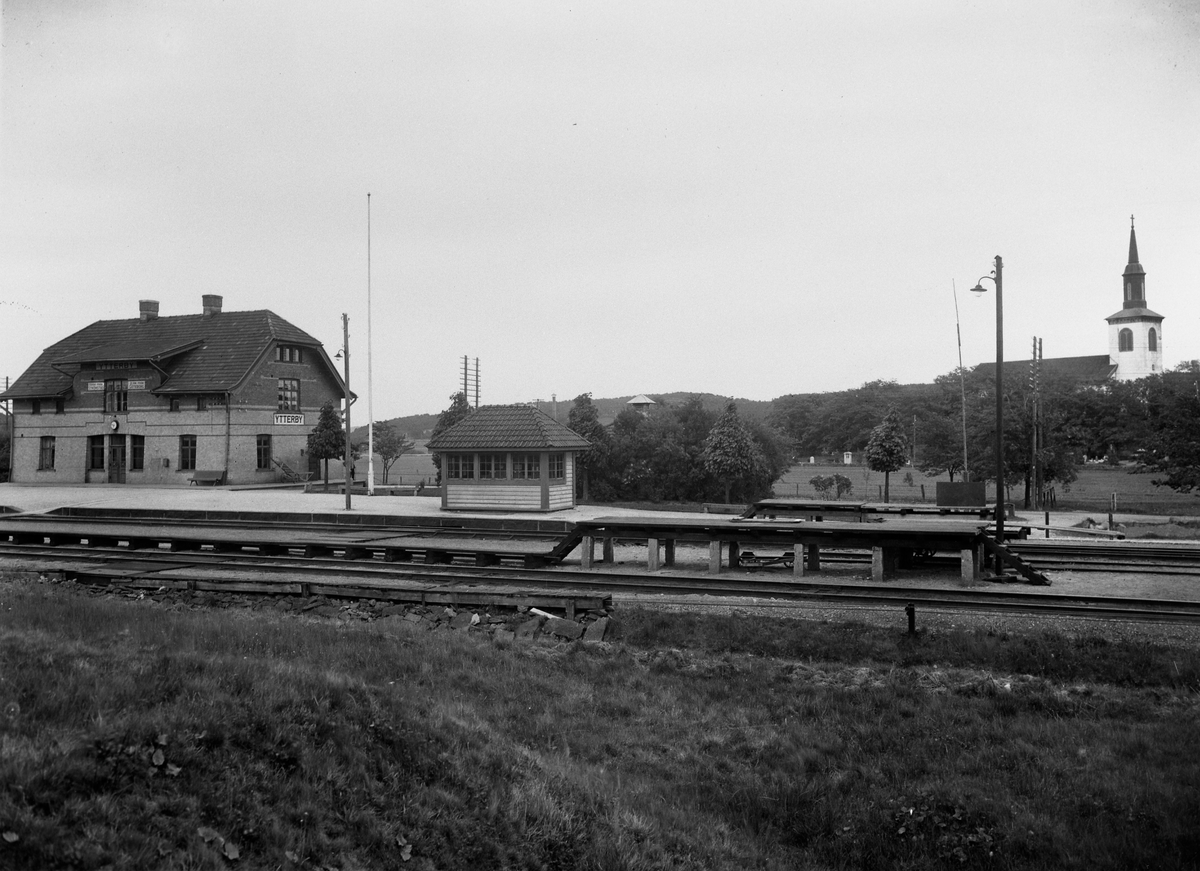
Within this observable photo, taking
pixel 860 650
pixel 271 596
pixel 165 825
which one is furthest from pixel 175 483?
pixel 165 825

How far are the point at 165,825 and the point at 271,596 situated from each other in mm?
10706

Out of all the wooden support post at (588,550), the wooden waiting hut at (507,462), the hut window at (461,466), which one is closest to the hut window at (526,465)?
the wooden waiting hut at (507,462)

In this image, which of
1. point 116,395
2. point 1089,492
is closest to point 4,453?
point 116,395

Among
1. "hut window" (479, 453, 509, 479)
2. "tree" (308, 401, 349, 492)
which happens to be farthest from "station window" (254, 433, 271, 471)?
"hut window" (479, 453, 509, 479)

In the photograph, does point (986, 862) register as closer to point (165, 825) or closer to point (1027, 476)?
point (165, 825)

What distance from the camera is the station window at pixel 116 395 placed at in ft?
165

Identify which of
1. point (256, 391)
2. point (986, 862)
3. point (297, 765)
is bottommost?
point (986, 862)

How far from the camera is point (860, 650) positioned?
11797 millimetres

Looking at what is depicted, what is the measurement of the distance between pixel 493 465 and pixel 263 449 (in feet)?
80.4

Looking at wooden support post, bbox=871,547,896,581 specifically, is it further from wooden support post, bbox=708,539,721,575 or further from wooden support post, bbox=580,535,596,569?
wooden support post, bbox=580,535,596,569

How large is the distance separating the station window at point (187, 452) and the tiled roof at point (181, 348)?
250cm

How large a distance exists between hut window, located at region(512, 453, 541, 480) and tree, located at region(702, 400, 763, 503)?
39.6 feet

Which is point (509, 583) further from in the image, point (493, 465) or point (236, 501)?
point (236, 501)

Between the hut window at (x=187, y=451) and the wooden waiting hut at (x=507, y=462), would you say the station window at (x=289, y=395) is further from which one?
the wooden waiting hut at (x=507, y=462)
